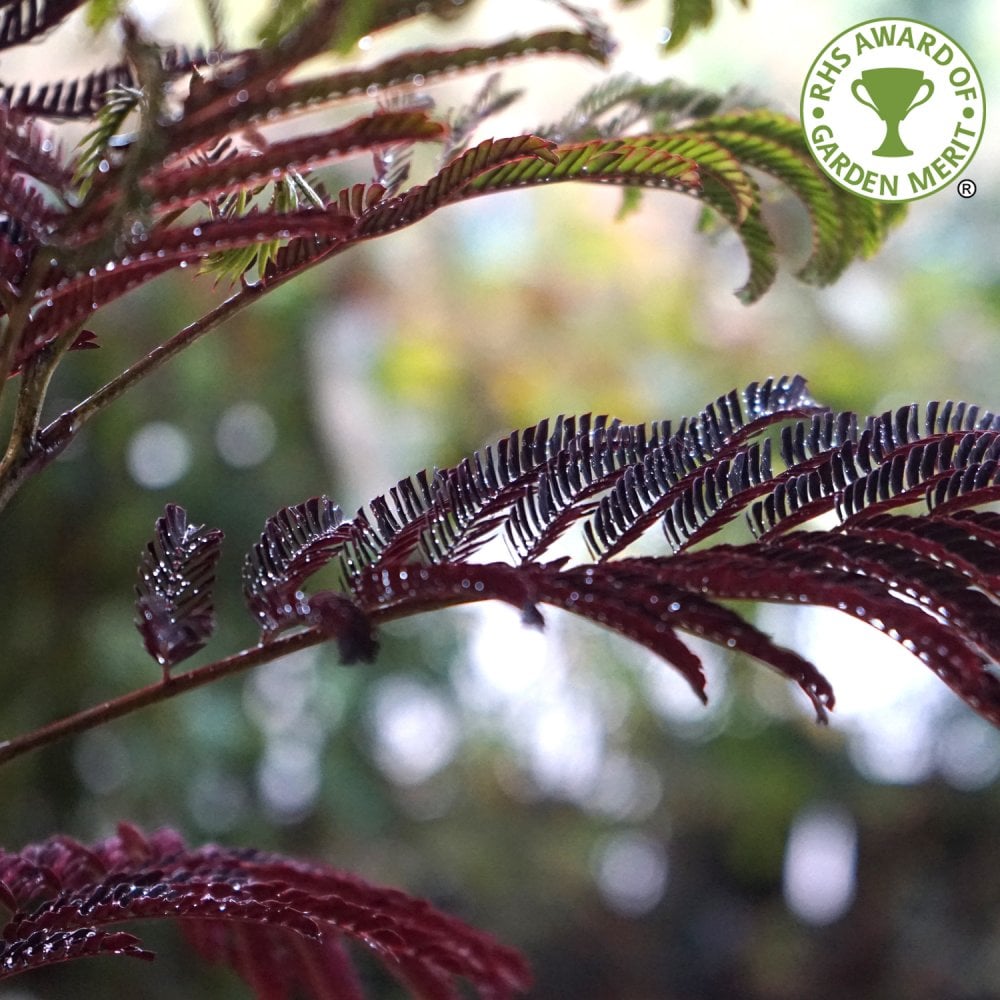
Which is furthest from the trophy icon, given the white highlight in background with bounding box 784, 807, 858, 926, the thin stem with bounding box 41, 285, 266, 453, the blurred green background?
the white highlight in background with bounding box 784, 807, 858, 926

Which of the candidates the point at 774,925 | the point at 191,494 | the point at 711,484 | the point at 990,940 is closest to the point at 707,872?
the point at 774,925

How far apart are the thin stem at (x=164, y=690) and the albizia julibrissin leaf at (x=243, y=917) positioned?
60 millimetres

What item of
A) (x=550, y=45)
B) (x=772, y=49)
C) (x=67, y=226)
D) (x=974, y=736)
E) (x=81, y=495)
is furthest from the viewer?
(x=974, y=736)

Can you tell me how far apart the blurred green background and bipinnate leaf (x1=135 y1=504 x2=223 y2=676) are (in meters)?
1.51

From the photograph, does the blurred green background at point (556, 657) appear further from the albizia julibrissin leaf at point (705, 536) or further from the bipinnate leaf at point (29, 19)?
the albizia julibrissin leaf at point (705, 536)

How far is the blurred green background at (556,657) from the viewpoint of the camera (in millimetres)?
1992

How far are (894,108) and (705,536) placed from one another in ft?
1.35

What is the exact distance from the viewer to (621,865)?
2.49 meters

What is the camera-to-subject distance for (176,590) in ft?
1.54

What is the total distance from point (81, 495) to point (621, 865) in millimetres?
1393

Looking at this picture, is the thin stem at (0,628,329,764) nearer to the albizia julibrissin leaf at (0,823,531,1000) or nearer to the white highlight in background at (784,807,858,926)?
the albizia julibrissin leaf at (0,823,531,1000)

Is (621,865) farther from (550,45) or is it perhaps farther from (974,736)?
(550,45)

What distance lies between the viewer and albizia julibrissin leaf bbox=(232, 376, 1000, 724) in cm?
37

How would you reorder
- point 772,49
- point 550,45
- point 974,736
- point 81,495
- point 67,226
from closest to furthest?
point 67,226 < point 550,45 < point 81,495 < point 772,49 < point 974,736
